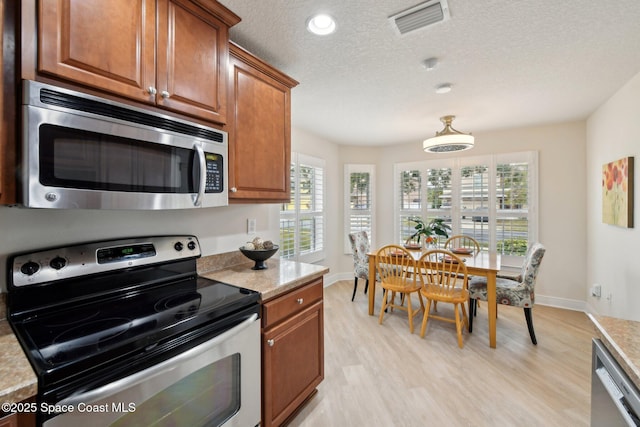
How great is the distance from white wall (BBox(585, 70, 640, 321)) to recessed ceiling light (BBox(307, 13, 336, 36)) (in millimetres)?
2502

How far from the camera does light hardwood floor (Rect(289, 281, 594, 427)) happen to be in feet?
5.61

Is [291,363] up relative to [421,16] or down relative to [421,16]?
down

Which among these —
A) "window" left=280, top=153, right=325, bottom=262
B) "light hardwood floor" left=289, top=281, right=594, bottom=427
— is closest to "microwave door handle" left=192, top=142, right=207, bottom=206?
"light hardwood floor" left=289, top=281, right=594, bottom=427

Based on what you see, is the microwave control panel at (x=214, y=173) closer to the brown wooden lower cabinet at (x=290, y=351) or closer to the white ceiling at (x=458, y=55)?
the brown wooden lower cabinet at (x=290, y=351)

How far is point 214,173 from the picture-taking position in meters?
1.45

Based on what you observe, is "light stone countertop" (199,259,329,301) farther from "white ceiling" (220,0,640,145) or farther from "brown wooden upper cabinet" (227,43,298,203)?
"white ceiling" (220,0,640,145)

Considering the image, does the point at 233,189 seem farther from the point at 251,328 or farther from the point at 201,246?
the point at 251,328

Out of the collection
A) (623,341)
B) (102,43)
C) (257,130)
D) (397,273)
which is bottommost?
(397,273)

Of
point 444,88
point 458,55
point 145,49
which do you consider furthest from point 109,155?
point 444,88

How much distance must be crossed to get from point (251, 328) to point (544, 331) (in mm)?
3138

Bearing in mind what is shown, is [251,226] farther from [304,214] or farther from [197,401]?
[304,214]

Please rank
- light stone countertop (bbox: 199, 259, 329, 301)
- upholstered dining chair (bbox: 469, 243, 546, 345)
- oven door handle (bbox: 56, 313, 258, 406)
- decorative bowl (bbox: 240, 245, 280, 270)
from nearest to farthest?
1. oven door handle (bbox: 56, 313, 258, 406)
2. light stone countertop (bbox: 199, 259, 329, 301)
3. decorative bowl (bbox: 240, 245, 280, 270)
4. upholstered dining chair (bbox: 469, 243, 546, 345)

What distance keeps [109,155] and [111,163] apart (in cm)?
3

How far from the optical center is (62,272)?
117 cm
